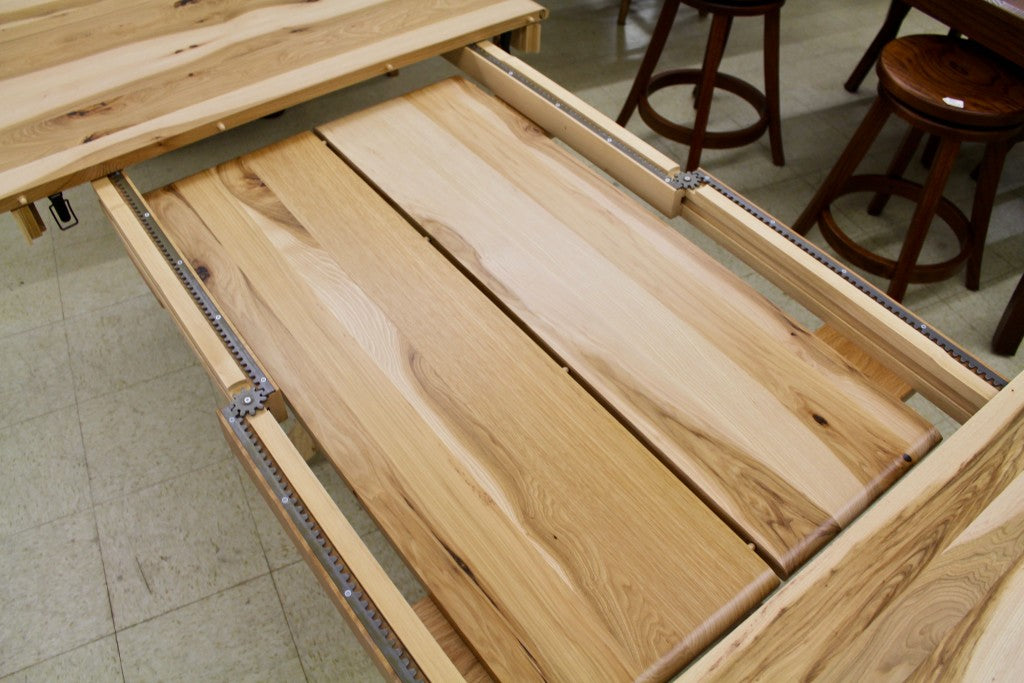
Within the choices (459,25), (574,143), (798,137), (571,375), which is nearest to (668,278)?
(571,375)

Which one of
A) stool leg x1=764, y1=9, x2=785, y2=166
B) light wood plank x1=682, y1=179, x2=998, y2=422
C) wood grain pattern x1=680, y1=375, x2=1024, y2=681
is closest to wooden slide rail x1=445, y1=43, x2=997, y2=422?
light wood plank x1=682, y1=179, x2=998, y2=422

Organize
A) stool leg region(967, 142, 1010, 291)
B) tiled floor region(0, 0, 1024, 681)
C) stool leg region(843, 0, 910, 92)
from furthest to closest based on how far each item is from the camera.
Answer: stool leg region(843, 0, 910, 92) < stool leg region(967, 142, 1010, 291) < tiled floor region(0, 0, 1024, 681)

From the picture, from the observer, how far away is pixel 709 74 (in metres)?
2.07

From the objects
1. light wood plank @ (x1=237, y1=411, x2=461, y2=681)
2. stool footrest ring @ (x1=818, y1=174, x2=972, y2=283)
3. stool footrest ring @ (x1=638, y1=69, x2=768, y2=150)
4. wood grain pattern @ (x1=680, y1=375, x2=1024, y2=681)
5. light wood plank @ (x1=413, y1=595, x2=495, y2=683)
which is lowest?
stool footrest ring @ (x1=818, y1=174, x2=972, y2=283)

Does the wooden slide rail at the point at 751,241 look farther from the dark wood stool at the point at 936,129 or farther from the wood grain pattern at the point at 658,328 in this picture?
the dark wood stool at the point at 936,129

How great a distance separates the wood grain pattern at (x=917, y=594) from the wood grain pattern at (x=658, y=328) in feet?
0.29

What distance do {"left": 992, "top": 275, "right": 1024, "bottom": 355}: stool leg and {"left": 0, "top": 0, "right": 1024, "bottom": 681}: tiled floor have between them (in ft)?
0.11

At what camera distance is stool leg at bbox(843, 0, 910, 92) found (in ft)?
8.15

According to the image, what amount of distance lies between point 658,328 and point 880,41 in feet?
6.91

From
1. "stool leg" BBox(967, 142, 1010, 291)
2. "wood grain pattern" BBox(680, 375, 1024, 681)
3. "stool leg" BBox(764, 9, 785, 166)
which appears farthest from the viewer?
"stool leg" BBox(764, 9, 785, 166)

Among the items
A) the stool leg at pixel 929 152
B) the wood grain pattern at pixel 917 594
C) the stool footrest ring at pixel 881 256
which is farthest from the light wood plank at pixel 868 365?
the stool leg at pixel 929 152

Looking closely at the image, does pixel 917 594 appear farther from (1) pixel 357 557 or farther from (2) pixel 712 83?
(2) pixel 712 83

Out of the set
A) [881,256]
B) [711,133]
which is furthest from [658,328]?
[711,133]

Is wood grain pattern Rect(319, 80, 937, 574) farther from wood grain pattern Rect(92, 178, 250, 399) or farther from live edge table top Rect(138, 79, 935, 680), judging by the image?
wood grain pattern Rect(92, 178, 250, 399)
